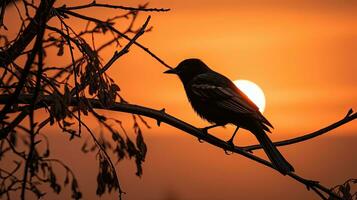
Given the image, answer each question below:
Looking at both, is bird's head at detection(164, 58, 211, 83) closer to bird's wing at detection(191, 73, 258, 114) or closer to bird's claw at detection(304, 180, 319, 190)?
bird's wing at detection(191, 73, 258, 114)

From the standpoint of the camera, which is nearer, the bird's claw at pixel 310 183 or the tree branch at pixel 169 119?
→ the tree branch at pixel 169 119

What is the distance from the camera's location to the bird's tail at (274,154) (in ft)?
18.2

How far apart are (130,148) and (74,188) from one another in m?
0.75

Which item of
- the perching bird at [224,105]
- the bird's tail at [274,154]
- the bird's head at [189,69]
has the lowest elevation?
the bird's tail at [274,154]

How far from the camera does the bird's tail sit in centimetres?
555

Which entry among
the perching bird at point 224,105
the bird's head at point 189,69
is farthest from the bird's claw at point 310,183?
the bird's head at point 189,69

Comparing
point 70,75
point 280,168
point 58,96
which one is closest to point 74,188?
point 70,75

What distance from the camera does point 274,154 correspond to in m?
6.09

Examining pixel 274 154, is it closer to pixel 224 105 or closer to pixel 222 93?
pixel 224 105

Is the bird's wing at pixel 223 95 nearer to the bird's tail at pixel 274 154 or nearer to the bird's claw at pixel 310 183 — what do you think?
the bird's tail at pixel 274 154

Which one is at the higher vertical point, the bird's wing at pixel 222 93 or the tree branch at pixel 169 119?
the bird's wing at pixel 222 93

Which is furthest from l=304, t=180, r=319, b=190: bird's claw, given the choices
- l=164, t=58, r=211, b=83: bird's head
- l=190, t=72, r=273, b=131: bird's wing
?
l=164, t=58, r=211, b=83: bird's head

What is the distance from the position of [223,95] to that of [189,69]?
162 centimetres

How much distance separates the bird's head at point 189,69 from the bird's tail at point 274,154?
2.40 meters
